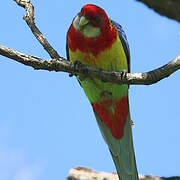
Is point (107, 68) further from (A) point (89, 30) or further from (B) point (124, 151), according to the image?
(B) point (124, 151)

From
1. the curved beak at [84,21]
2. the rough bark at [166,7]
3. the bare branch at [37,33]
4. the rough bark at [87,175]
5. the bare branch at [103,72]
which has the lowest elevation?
the rough bark at [87,175]

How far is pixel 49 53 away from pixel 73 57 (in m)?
0.46

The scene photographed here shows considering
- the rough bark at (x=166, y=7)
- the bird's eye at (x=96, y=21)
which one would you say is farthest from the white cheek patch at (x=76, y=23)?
the rough bark at (x=166, y=7)

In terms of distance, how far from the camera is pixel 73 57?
3881 millimetres

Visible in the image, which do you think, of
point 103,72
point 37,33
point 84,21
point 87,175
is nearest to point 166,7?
point 103,72

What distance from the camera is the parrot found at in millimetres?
3791

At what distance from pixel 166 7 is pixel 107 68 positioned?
5.50ft

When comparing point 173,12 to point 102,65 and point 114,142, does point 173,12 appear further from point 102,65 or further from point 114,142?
point 114,142

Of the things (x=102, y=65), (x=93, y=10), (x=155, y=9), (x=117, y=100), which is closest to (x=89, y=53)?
(x=102, y=65)

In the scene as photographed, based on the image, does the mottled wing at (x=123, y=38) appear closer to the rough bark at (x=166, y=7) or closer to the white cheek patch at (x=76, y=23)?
the white cheek patch at (x=76, y=23)

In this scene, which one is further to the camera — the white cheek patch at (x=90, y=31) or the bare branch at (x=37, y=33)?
the white cheek patch at (x=90, y=31)

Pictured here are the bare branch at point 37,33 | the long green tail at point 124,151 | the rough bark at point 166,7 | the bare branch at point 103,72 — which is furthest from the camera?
the long green tail at point 124,151

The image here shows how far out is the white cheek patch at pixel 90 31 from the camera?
12.5 feet

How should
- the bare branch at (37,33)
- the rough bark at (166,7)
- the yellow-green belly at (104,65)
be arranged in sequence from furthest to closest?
1. the yellow-green belly at (104,65)
2. the bare branch at (37,33)
3. the rough bark at (166,7)
